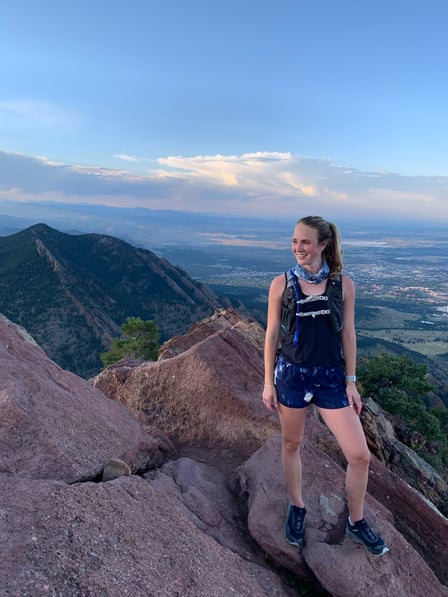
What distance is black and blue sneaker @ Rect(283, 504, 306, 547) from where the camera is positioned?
6164 mm

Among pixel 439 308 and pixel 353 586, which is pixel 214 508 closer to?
pixel 353 586

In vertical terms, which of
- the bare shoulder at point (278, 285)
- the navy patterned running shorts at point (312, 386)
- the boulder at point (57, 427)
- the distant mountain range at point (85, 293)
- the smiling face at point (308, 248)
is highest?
the smiling face at point (308, 248)

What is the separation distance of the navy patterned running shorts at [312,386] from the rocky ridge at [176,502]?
2.23 meters

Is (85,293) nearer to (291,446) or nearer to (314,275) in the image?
(291,446)

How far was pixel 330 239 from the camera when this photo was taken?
5.46 meters

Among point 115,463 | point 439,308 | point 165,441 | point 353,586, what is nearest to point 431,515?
point 353,586

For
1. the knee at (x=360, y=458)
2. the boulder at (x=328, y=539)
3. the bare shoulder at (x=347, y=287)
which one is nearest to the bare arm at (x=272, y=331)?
the bare shoulder at (x=347, y=287)

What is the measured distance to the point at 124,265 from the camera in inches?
3489

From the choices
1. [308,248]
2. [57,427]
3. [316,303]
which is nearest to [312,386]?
[316,303]

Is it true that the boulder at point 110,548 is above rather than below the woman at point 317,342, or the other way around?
below

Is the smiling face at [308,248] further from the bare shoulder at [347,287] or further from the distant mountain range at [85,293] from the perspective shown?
the distant mountain range at [85,293]

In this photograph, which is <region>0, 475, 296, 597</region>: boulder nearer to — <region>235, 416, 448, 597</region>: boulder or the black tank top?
<region>235, 416, 448, 597</region>: boulder

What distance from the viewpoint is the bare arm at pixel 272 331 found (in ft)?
18.2

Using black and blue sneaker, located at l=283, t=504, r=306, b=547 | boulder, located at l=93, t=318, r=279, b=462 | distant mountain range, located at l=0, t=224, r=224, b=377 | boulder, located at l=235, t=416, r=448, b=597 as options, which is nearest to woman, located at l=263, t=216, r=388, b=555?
boulder, located at l=235, t=416, r=448, b=597
